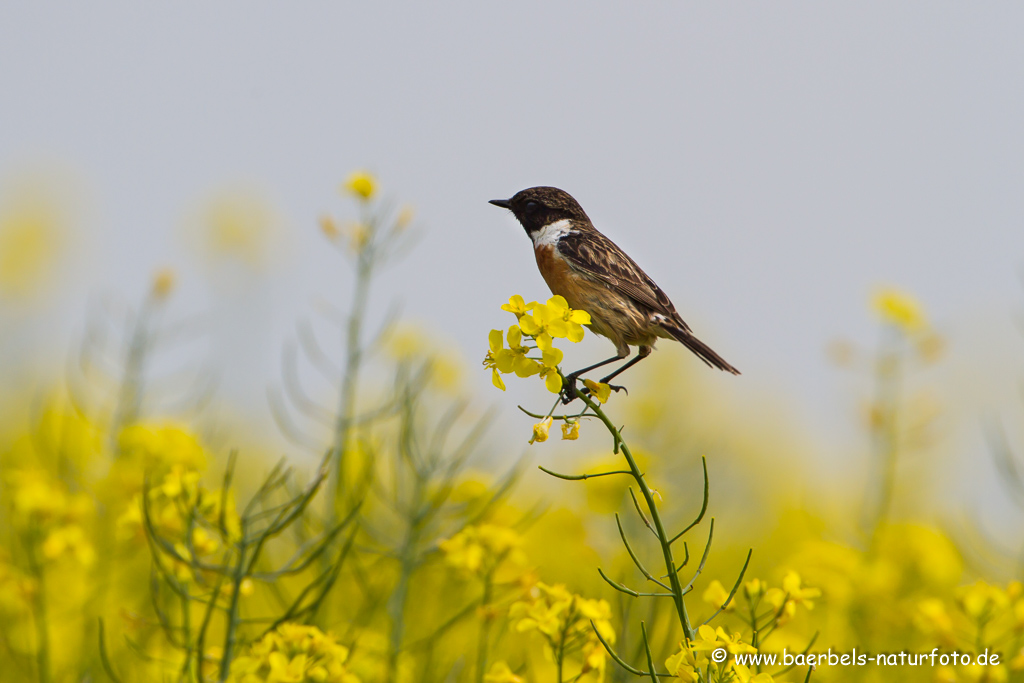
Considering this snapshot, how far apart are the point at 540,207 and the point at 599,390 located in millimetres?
1624

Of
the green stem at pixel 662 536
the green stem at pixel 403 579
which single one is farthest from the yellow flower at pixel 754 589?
the green stem at pixel 403 579

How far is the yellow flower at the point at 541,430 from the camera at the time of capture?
189 centimetres

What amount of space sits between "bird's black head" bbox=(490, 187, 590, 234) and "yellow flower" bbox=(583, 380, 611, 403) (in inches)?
61.3

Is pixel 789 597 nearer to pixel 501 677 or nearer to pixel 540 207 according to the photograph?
pixel 501 677

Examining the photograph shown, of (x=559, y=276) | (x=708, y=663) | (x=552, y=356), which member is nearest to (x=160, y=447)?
(x=559, y=276)

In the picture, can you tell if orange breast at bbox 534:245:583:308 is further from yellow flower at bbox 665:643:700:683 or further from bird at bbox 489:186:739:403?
yellow flower at bbox 665:643:700:683

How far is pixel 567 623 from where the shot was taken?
228 centimetres

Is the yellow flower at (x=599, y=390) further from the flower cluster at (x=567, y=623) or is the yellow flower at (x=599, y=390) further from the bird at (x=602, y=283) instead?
the bird at (x=602, y=283)

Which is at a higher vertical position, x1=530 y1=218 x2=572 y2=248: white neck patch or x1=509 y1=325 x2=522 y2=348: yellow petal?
x1=530 y1=218 x2=572 y2=248: white neck patch

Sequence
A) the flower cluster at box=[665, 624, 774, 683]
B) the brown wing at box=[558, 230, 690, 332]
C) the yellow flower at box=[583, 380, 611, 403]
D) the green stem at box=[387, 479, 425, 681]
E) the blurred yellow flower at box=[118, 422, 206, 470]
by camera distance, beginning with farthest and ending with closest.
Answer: the blurred yellow flower at box=[118, 422, 206, 470]
the brown wing at box=[558, 230, 690, 332]
the green stem at box=[387, 479, 425, 681]
the yellow flower at box=[583, 380, 611, 403]
the flower cluster at box=[665, 624, 774, 683]

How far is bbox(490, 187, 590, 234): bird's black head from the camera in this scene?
141 inches

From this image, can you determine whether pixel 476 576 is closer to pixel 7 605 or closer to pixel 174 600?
pixel 174 600

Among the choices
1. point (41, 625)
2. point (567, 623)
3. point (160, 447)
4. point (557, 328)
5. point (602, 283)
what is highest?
point (602, 283)

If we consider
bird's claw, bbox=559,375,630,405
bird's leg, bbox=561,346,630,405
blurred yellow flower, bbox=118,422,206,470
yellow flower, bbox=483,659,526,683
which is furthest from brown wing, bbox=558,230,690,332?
blurred yellow flower, bbox=118,422,206,470
